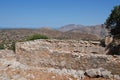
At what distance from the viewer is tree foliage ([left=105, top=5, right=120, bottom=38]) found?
105 ft

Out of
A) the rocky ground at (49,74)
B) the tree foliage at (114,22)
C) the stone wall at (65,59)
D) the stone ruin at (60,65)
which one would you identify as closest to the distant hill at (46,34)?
the tree foliage at (114,22)

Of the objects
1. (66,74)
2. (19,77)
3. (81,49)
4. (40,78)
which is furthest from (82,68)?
(81,49)

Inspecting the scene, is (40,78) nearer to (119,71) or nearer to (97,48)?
(119,71)

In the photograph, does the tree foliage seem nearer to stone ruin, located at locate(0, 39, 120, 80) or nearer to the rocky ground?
stone ruin, located at locate(0, 39, 120, 80)

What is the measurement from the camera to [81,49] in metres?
22.1

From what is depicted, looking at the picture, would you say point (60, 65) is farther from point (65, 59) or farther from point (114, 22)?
point (114, 22)

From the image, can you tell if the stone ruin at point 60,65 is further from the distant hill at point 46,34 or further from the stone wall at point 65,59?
the distant hill at point 46,34

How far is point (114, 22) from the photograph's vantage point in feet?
108

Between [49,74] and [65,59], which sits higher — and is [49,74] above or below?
below

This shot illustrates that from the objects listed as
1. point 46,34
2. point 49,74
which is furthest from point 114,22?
point 46,34

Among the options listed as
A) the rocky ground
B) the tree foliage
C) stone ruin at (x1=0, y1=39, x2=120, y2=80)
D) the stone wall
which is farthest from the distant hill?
the rocky ground

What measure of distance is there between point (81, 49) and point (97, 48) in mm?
1608

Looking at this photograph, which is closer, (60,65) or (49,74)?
(49,74)

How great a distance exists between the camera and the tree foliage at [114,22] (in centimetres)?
3197
